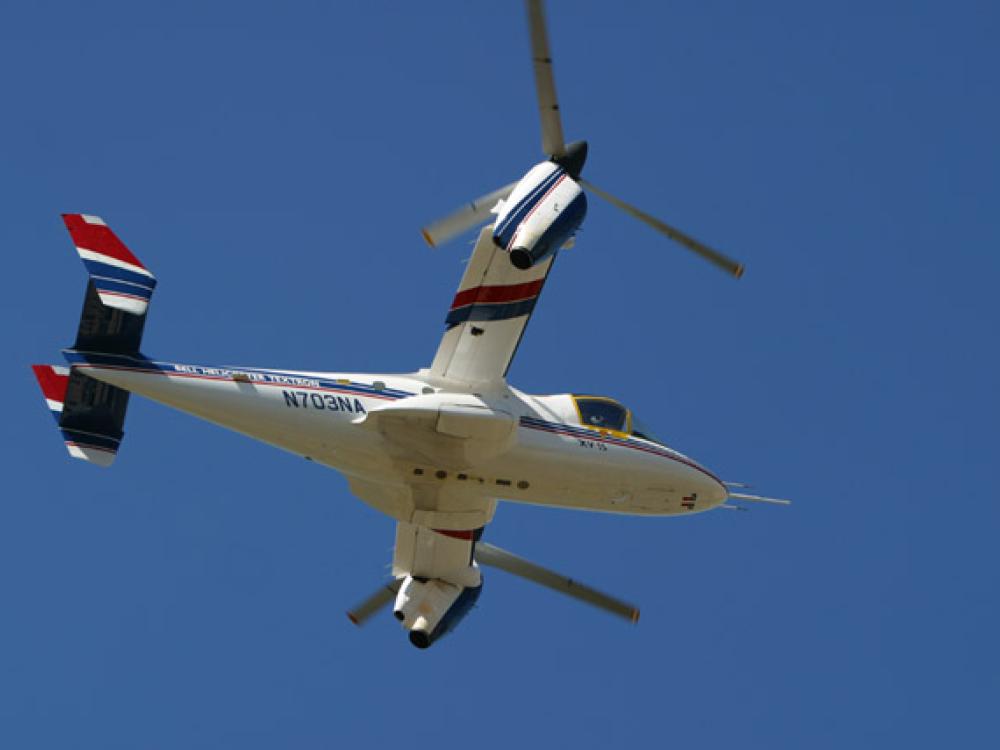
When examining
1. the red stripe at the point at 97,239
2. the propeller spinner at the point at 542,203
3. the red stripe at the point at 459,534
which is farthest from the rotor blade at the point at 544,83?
the red stripe at the point at 459,534

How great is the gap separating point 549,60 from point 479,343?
4.85m

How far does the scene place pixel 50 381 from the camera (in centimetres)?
2733

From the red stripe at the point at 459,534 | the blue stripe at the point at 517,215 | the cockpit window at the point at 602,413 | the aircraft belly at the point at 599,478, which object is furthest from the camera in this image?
the red stripe at the point at 459,534

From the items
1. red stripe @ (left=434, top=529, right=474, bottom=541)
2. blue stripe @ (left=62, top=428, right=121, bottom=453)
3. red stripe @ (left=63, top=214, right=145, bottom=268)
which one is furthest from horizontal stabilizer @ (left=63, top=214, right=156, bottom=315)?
red stripe @ (left=434, top=529, right=474, bottom=541)

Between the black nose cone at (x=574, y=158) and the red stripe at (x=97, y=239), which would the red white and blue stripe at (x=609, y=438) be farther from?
the red stripe at (x=97, y=239)

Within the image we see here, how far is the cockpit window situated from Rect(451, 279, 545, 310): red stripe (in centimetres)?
223

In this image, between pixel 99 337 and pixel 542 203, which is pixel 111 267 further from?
pixel 542 203

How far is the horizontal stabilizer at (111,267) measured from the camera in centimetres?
2612

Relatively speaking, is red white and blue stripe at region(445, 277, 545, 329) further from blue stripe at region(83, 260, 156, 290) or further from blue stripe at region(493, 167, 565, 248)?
blue stripe at region(83, 260, 156, 290)

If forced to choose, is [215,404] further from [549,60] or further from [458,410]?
[549,60]

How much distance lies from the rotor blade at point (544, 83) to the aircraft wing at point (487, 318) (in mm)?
1889

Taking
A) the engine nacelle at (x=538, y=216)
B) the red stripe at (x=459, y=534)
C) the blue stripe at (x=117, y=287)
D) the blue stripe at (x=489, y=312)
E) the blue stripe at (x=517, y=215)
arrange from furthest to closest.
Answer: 1. the red stripe at (x=459, y=534)
2. the blue stripe at (x=489, y=312)
3. the blue stripe at (x=117, y=287)
4. the blue stripe at (x=517, y=215)
5. the engine nacelle at (x=538, y=216)

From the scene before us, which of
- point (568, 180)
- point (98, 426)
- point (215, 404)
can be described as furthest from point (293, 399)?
point (568, 180)

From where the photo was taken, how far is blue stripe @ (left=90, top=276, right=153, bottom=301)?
26109mm
